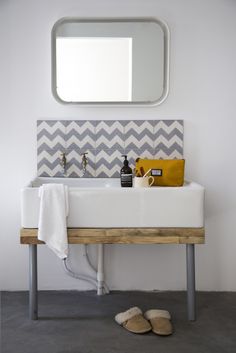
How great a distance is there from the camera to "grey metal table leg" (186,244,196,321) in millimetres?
2561

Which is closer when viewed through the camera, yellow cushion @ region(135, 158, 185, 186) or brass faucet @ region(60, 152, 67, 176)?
yellow cushion @ region(135, 158, 185, 186)

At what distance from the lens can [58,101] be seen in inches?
117

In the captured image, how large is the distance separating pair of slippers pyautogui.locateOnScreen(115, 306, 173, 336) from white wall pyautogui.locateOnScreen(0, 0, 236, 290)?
523 millimetres

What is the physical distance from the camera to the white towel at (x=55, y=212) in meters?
2.43

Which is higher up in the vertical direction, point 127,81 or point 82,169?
point 127,81

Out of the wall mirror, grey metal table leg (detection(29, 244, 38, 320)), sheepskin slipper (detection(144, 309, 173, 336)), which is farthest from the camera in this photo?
the wall mirror

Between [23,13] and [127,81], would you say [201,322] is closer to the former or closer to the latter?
[127,81]

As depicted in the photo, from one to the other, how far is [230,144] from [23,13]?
5.57ft

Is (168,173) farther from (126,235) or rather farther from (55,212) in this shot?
(55,212)

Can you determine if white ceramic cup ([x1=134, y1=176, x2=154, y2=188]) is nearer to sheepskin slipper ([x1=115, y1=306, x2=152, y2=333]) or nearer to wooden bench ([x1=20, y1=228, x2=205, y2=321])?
wooden bench ([x1=20, y1=228, x2=205, y2=321])

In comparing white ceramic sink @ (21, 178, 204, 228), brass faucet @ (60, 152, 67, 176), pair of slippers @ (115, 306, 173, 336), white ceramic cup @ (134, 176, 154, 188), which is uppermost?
brass faucet @ (60, 152, 67, 176)

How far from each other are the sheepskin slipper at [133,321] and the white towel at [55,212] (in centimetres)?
53

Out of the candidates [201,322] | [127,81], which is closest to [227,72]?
[127,81]

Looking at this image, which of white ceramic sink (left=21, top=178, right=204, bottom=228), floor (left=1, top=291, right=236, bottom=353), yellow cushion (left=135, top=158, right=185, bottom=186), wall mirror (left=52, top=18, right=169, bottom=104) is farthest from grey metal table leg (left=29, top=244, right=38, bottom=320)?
wall mirror (left=52, top=18, right=169, bottom=104)
